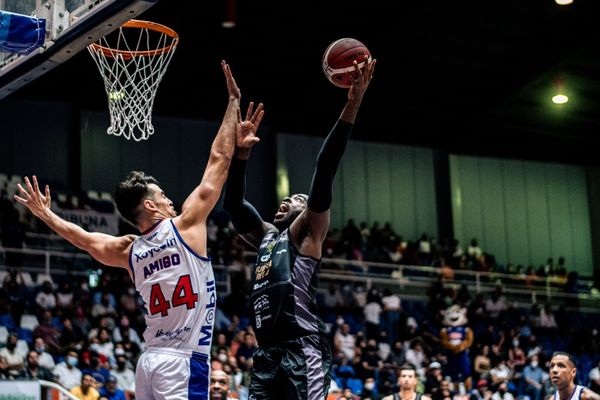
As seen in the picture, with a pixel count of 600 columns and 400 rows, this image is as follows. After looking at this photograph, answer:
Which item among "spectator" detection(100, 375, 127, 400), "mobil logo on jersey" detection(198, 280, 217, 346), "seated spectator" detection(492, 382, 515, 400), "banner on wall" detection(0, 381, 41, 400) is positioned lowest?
"seated spectator" detection(492, 382, 515, 400)

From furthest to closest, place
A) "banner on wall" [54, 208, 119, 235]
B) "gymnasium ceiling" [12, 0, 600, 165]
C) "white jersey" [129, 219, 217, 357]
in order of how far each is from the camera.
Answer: "gymnasium ceiling" [12, 0, 600, 165]
"banner on wall" [54, 208, 119, 235]
"white jersey" [129, 219, 217, 357]

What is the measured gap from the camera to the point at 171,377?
17.9 ft

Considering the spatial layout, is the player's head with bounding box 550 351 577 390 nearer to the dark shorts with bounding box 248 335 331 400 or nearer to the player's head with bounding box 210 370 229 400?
the player's head with bounding box 210 370 229 400

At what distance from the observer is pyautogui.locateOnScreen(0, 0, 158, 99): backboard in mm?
7004

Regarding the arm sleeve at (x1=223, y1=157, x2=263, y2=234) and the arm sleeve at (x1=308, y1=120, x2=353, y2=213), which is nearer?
the arm sleeve at (x1=308, y1=120, x2=353, y2=213)

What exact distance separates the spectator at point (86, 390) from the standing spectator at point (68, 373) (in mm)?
797

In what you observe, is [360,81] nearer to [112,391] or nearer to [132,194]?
[132,194]

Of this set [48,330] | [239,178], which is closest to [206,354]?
[239,178]

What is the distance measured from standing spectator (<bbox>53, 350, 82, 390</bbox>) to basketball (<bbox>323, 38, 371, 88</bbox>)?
29.8 ft

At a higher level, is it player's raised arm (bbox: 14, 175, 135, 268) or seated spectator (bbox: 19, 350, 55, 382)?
player's raised arm (bbox: 14, 175, 135, 268)

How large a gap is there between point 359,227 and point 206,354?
21.6 metres

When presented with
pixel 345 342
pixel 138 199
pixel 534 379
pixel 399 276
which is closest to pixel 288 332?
pixel 138 199

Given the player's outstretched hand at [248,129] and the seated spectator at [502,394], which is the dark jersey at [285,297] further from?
the seated spectator at [502,394]

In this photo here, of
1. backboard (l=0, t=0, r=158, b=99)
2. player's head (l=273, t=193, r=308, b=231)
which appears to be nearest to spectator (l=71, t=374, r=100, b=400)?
backboard (l=0, t=0, r=158, b=99)
